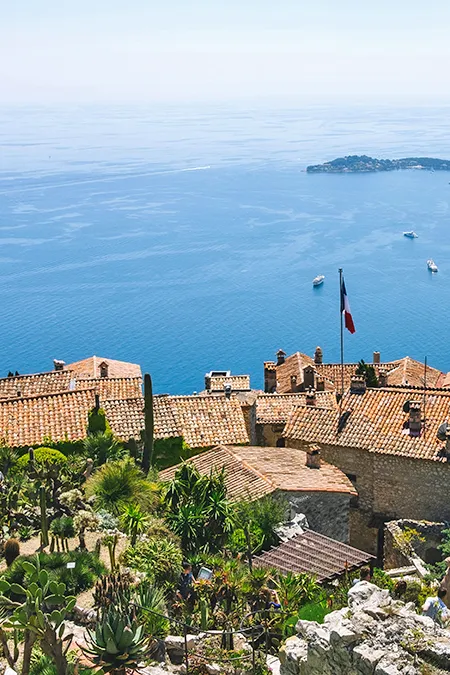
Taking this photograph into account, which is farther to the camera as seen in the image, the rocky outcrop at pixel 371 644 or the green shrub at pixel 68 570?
the green shrub at pixel 68 570

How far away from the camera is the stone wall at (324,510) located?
23.0m

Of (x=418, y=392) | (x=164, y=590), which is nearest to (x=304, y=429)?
(x=418, y=392)

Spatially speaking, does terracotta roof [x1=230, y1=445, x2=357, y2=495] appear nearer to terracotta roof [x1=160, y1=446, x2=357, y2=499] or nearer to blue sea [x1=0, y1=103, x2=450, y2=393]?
terracotta roof [x1=160, y1=446, x2=357, y2=499]

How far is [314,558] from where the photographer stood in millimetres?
18219

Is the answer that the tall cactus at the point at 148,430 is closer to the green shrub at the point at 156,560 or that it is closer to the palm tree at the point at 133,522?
the palm tree at the point at 133,522

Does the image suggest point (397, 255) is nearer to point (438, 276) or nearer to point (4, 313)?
point (438, 276)

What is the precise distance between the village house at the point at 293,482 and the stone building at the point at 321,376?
14.3 meters

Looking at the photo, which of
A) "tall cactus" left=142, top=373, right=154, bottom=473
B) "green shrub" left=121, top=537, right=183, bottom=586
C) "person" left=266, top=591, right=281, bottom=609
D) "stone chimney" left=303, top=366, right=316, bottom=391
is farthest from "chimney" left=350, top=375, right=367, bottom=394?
"person" left=266, top=591, right=281, bottom=609

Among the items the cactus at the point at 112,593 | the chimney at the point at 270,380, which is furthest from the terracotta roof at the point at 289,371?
the cactus at the point at 112,593

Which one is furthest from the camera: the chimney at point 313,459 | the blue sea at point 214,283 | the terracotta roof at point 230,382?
the blue sea at point 214,283

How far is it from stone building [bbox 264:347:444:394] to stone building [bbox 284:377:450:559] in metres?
9.83

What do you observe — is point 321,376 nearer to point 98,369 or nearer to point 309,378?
point 309,378

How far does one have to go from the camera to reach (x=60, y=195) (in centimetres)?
19688

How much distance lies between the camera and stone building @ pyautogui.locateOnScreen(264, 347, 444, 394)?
1655 inches
